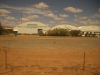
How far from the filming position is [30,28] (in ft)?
188

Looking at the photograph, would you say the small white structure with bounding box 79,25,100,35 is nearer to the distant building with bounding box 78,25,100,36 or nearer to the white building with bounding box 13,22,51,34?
the distant building with bounding box 78,25,100,36

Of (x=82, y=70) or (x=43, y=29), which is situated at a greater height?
(x=43, y=29)

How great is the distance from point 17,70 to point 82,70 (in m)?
3.72

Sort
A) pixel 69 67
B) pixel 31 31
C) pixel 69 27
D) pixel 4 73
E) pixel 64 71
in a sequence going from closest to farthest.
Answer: pixel 4 73, pixel 64 71, pixel 69 67, pixel 31 31, pixel 69 27

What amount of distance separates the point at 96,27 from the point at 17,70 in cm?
6099

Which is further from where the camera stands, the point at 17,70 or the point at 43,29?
the point at 43,29

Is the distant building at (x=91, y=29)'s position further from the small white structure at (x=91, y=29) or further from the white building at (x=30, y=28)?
the white building at (x=30, y=28)

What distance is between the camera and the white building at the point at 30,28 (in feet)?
187

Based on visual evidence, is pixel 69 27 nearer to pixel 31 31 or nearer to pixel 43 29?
pixel 43 29

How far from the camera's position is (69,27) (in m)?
61.6

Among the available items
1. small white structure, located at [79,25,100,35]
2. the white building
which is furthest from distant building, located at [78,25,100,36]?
the white building

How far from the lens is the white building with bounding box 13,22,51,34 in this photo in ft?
187

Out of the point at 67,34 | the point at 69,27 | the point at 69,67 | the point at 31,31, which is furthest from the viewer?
the point at 69,27

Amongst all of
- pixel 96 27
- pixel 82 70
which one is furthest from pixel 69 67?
pixel 96 27
